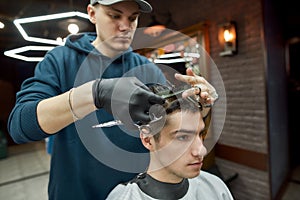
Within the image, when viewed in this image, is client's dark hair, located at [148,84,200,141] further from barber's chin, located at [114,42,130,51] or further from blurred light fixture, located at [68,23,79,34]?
blurred light fixture, located at [68,23,79,34]

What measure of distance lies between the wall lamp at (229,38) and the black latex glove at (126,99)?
7.16 ft

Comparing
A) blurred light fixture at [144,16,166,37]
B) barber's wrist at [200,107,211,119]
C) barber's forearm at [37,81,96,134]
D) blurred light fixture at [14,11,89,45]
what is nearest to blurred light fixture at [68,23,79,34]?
blurred light fixture at [14,11,89,45]

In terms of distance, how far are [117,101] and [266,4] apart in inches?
97.7

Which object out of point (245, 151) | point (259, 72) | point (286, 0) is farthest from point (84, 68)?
point (286, 0)

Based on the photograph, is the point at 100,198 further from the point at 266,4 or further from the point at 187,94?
the point at 266,4

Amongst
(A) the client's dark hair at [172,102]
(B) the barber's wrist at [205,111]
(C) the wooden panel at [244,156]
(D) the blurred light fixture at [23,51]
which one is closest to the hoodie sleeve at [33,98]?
(D) the blurred light fixture at [23,51]

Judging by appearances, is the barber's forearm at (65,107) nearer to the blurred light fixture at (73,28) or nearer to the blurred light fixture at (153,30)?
the blurred light fixture at (153,30)

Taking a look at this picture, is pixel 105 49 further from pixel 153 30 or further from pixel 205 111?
pixel 205 111

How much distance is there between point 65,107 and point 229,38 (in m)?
2.31

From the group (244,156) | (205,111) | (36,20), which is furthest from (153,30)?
(244,156)

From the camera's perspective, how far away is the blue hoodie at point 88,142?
840mm

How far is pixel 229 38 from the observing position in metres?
2.47

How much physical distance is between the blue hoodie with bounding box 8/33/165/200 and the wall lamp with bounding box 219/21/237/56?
6.07 ft

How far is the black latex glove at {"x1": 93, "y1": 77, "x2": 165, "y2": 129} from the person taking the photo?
0.57 metres
